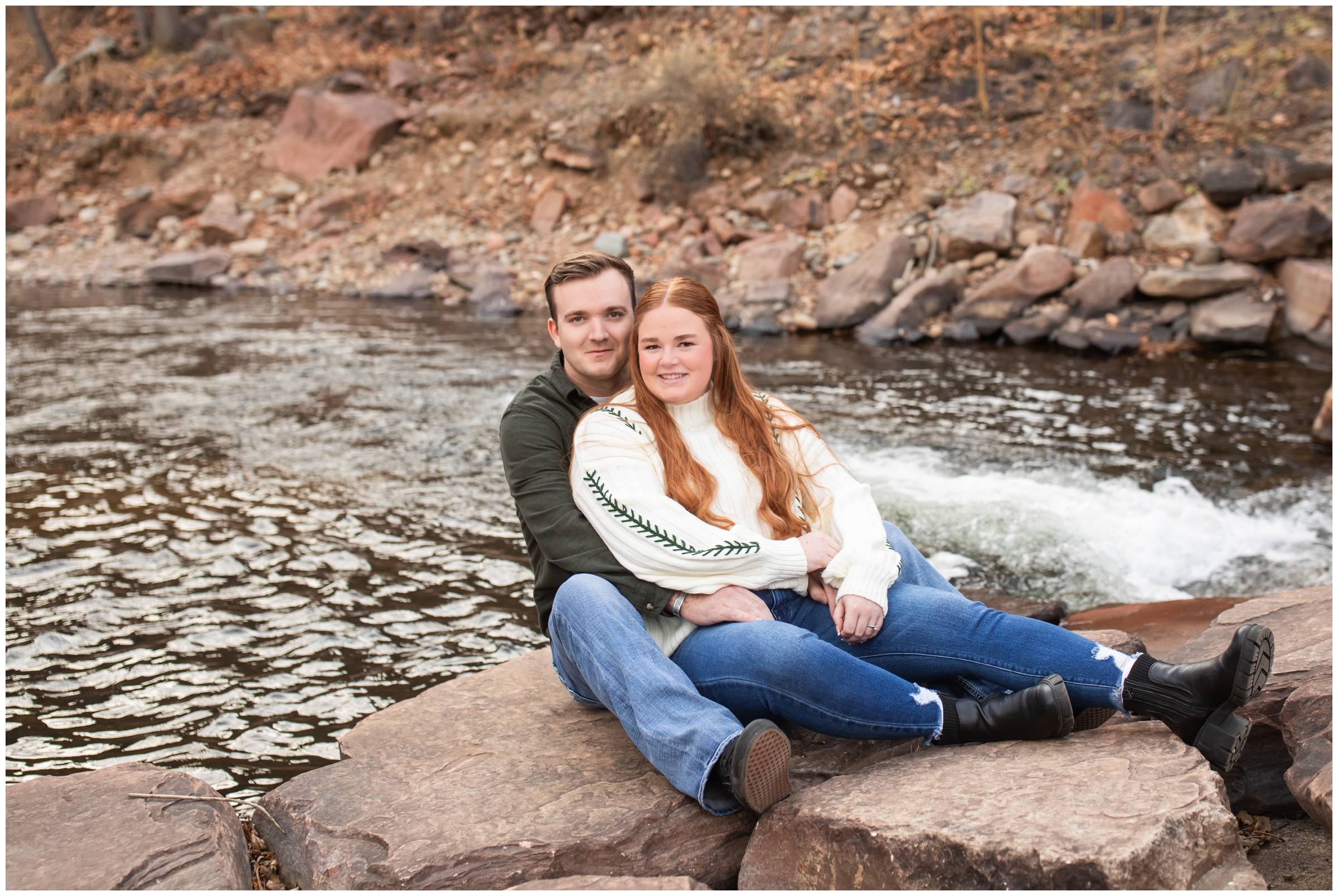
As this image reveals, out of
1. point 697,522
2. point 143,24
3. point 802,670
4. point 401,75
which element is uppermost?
point 143,24

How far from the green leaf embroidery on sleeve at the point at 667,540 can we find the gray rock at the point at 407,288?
42.4 ft

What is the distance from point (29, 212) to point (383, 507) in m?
17.1

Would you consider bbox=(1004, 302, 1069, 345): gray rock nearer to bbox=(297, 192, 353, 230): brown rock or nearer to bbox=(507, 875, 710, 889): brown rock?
bbox=(507, 875, 710, 889): brown rock

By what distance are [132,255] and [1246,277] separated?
16801 mm

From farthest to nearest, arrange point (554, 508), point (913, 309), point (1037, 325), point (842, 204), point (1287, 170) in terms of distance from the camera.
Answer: point (842, 204) → point (913, 309) → point (1287, 170) → point (1037, 325) → point (554, 508)

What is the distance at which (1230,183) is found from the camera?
10.9 meters

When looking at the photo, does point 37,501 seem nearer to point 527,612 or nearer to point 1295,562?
point 527,612

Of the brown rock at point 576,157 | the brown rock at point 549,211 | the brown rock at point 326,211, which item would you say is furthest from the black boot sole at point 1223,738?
the brown rock at point 326,211

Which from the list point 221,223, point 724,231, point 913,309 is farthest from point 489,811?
point 221,223

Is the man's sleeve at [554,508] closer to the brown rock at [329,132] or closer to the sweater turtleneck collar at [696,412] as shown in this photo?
the sweater turtleneck collar at [696,412]

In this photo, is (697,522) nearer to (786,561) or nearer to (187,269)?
(786,561)

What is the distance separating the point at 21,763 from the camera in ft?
11.2

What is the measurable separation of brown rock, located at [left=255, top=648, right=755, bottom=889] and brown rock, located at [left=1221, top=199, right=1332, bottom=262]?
9848 mm

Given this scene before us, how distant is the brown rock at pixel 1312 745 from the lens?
2.37 metres
